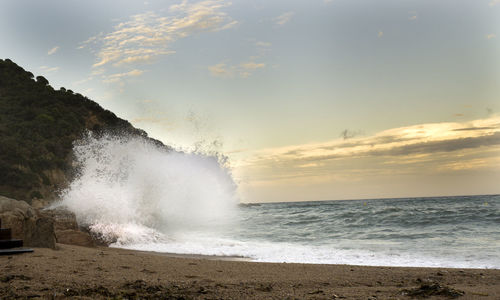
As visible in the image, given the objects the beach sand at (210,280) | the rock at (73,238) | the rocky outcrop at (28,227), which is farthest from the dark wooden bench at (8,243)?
the rock at (73,238)

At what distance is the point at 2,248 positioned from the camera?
772cm

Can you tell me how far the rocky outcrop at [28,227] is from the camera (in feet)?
28.6

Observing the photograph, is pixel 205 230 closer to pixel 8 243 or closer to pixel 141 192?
pixel 141 192

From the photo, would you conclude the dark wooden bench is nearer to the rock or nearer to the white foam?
the rock

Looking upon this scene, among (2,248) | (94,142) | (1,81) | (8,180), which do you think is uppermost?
(1,81)

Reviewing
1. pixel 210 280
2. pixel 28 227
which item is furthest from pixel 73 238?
pixel 210 280

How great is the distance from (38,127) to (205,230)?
27225 millimetres

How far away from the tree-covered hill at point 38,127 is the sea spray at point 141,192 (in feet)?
28.5

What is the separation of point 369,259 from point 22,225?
8.66m

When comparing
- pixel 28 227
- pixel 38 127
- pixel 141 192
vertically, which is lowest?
pixel 28 227

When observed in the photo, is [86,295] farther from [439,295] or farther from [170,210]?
[170,210]

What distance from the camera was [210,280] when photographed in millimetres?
6453

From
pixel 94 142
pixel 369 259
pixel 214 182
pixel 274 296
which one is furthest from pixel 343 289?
pixel 214 182

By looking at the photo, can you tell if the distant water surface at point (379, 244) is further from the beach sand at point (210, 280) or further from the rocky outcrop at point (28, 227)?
the rocky outcrop at point (28, 227)
